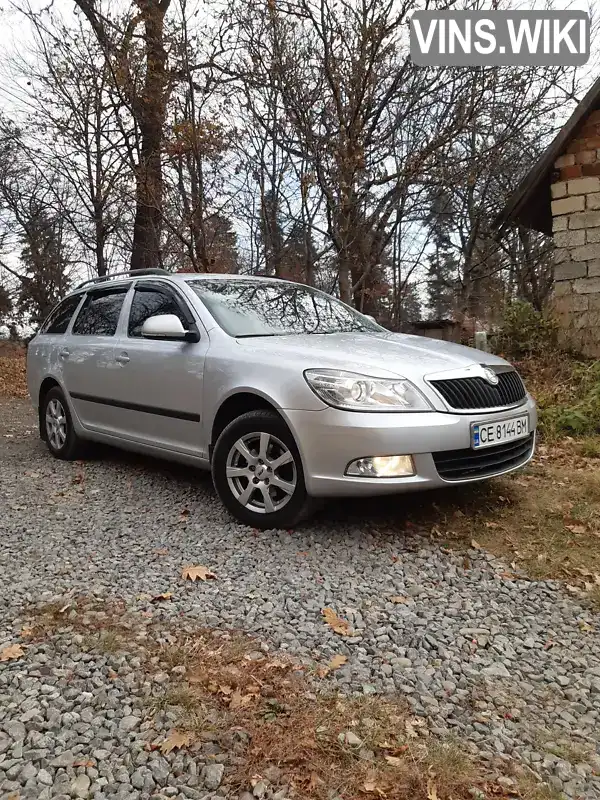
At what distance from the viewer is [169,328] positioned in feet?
14.0

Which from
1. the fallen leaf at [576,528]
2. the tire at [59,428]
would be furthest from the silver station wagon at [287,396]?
the tire at [59,428]

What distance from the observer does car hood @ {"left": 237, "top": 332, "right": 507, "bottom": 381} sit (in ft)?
11.7

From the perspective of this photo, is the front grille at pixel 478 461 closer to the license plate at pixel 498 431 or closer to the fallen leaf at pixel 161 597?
the license plate at pixel 498 431

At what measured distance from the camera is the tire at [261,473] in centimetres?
365

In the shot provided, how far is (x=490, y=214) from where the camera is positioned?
1842 centimetres

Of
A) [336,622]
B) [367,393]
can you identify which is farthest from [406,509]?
[336,622]

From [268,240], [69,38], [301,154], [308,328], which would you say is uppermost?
[69,38]

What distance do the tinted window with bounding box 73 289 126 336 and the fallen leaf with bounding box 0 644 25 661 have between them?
10.3ft

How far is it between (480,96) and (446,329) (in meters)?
4.62

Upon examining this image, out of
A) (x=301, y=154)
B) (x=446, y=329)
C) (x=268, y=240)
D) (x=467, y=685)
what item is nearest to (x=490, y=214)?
(x=446, y=329)

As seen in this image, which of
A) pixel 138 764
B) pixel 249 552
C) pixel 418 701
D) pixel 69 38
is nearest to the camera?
pixel 138 764

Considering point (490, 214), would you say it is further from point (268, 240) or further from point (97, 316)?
point (97, 316)

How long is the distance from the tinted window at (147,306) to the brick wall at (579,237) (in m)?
7.08

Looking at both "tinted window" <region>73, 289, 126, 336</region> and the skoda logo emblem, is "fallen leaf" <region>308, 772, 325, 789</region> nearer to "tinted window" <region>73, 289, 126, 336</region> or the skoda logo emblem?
the skoda logo emblem
